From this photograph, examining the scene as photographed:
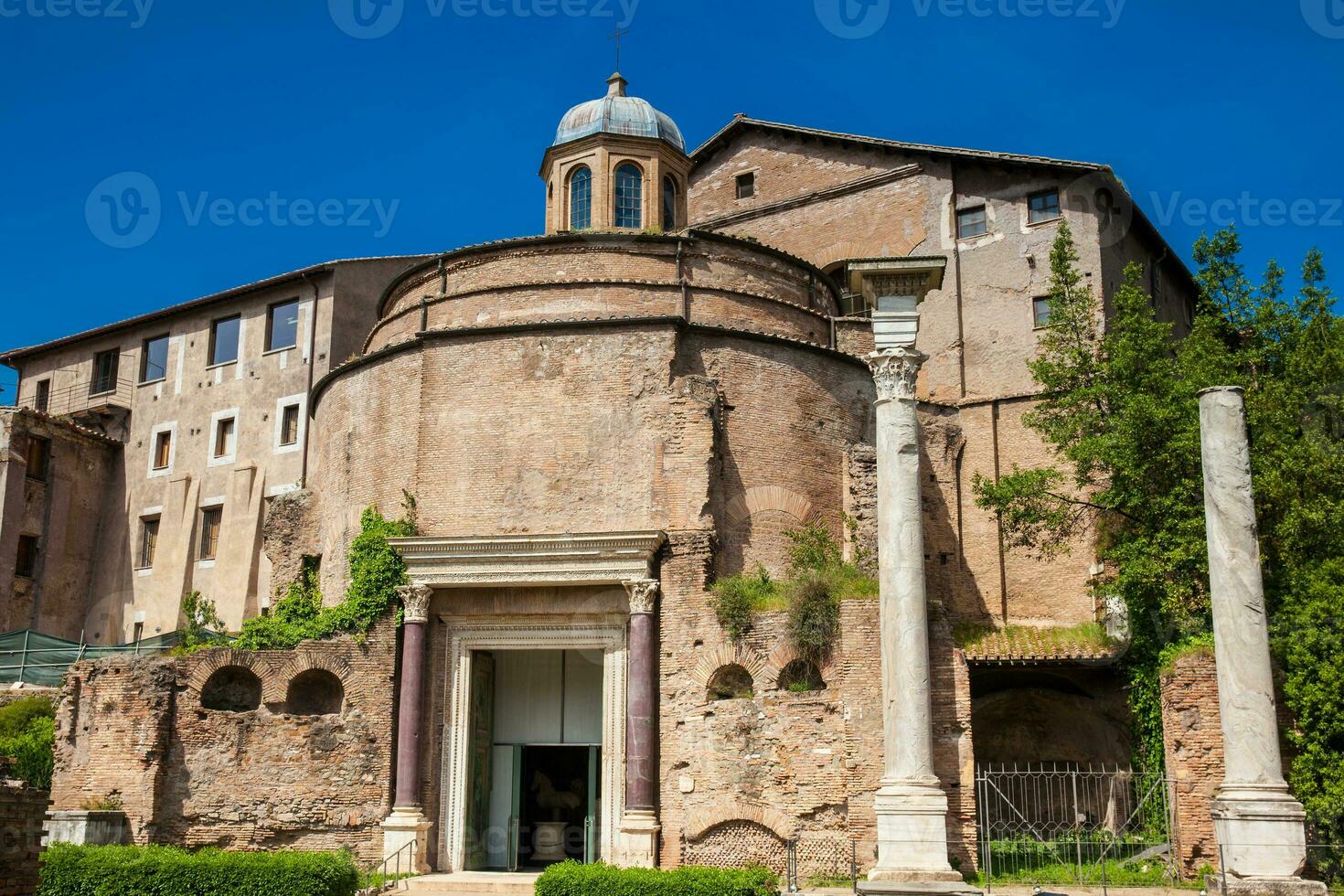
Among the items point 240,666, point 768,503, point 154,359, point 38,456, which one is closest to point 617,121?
point 768,503

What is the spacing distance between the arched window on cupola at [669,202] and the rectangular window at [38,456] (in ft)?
73.6

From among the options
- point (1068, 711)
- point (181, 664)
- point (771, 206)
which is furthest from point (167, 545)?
point (1068, 711)

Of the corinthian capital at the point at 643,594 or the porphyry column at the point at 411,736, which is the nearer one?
the porphyry column at the point at 411,736

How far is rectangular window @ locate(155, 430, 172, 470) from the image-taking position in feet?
134

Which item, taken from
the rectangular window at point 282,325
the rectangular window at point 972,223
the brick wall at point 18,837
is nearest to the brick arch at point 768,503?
the rectangular window at point 972,223

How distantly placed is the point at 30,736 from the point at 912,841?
1915 centimetres

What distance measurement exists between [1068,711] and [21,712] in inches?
873

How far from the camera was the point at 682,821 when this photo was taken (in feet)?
70.7

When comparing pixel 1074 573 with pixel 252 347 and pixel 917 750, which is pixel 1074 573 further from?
pixel 252 347

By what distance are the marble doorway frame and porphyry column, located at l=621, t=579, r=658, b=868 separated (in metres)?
0.41

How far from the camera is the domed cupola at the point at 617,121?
2947 centimetres

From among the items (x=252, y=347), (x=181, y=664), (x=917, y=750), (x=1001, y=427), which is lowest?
(x=917, y=750)

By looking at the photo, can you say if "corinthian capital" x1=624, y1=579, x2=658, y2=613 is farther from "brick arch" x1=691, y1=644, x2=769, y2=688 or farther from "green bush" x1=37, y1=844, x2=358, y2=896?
"green bush" x1=37, y1=844, x2=358, y2=896

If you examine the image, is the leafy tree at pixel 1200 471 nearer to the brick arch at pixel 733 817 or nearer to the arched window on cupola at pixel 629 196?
the brick arch at pixel 733 817
